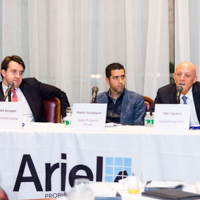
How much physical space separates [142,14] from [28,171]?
253cm

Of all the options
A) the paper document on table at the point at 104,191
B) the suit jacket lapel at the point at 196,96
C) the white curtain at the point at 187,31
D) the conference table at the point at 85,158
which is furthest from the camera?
the white curtain at the point at 187,31

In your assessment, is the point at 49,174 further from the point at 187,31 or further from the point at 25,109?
the point at 187,31

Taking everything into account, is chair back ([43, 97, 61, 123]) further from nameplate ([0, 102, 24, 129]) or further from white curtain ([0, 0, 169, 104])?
nameplate ([0, 102, 24, 129])

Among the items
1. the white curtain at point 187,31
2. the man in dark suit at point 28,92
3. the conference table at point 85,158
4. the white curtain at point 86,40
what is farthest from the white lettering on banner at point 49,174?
the white curtain at point 187,31

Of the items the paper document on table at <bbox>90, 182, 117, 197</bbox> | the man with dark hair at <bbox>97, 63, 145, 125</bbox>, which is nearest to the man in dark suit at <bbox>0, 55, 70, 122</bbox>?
the man with dark hair at <bbox>97, 63, 145, 125</bbox>

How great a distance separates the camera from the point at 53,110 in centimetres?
327

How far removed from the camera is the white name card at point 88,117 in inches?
89.1

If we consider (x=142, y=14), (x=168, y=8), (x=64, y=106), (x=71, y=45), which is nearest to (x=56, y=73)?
(x=71, y=45)

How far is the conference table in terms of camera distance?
6.93ft

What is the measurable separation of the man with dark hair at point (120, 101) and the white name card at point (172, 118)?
91 centimetres

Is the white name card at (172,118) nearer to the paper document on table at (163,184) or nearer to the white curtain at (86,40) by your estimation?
the paper document on table at (163,184)

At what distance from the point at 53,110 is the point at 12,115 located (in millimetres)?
886

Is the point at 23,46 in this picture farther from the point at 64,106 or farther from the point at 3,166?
the point at 3,166

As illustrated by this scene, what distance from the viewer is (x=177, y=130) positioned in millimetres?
2174
